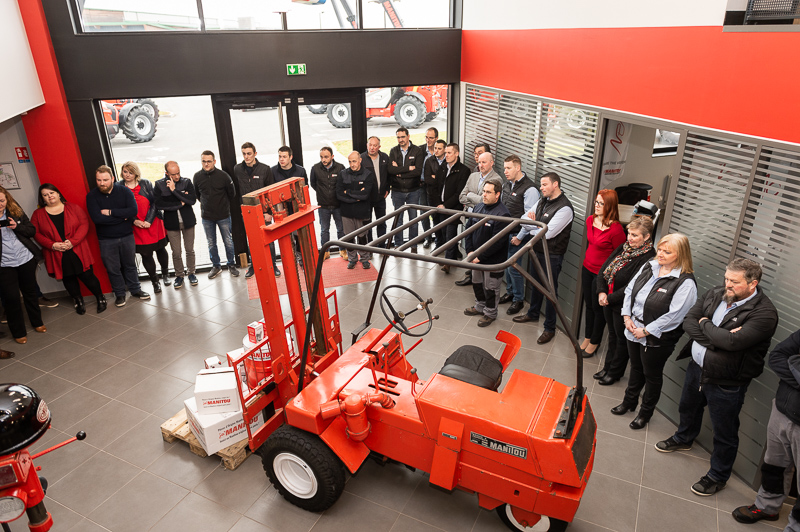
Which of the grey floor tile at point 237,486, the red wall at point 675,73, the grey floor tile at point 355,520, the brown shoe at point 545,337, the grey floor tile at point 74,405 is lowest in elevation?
the grey floor tile at point 237,486

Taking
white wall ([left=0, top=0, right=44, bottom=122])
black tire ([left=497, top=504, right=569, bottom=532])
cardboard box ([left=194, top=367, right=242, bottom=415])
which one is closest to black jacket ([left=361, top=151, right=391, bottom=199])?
white wall ([left=0, top=0, right=44, bottom=122])

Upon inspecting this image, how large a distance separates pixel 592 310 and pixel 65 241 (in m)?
6.39

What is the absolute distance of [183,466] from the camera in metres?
4.34

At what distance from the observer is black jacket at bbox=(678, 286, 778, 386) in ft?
11.5

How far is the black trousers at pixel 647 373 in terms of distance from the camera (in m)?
4.35

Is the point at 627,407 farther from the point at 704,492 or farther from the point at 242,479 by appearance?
the point at 242,479

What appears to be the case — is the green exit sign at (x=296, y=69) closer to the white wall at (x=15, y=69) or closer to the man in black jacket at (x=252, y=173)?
the man in black jacket at (x=252, y=173)

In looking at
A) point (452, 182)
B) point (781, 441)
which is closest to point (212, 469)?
point (781, 441)

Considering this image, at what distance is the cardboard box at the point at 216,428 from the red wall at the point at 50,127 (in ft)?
13.2

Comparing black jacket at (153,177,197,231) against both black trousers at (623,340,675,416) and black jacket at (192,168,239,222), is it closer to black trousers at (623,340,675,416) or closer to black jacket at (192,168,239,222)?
black jacket at (192,168,239,222)

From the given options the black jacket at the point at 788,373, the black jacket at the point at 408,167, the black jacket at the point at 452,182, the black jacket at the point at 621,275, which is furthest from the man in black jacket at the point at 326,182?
the black jacket at the point at 788,373

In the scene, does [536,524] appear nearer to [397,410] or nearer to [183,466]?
[397,410]

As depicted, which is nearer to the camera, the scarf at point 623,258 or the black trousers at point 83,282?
the scarf at point 623,258

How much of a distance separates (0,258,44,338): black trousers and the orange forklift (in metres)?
3.57
